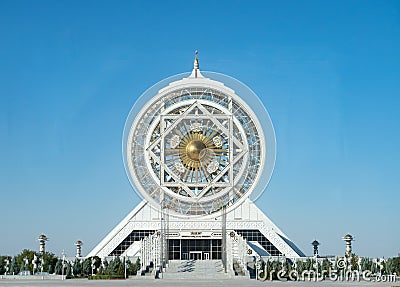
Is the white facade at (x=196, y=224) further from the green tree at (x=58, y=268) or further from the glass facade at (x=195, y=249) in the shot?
the green tree at (x=58, y=268)

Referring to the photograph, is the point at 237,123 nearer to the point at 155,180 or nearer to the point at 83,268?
the point at 155,180

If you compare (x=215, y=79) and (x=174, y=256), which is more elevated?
(x=215, y=79)

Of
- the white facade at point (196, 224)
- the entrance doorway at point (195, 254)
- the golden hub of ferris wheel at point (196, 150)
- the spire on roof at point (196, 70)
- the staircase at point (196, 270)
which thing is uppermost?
the spire on roof at point (196, 70)

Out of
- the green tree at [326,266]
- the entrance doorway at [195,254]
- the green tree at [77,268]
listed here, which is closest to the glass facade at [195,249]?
the entrance doorway at [195,254]

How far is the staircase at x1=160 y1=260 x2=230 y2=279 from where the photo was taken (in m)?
26.8

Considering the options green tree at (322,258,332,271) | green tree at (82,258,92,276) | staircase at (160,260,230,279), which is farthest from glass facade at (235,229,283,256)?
green tree at (82,258,92,276)

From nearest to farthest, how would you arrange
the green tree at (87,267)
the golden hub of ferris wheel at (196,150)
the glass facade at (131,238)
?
the green tree at (87,267)
the golden hub of ferris wheel at (196,150)
the glass facade at (131,238)

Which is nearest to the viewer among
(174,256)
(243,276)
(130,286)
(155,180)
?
(130,286)

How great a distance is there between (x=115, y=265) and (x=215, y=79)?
1353 centimetres

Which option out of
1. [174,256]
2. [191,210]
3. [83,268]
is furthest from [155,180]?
[83,268]

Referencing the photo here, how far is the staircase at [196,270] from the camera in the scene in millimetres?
26766

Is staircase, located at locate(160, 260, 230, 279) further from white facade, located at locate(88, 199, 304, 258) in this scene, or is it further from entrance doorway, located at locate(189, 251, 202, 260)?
entrance doorway, located at locate(189, 251, 202, 260)

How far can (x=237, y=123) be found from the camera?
37.3m

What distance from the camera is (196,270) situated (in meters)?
29.9
